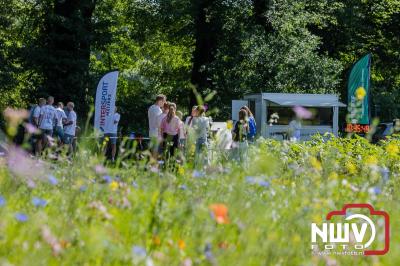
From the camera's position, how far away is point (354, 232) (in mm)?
5398

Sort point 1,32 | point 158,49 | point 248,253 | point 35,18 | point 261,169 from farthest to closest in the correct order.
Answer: point 158,49
point 1,32
point 35,18
point 261,169
point 248,253

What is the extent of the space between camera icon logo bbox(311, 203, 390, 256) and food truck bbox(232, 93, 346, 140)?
76.9 feet

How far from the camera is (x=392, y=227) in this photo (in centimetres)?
560

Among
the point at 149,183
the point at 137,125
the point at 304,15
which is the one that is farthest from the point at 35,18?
the point at 149,183

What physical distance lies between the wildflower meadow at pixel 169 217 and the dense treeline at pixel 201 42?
27296 millimetres

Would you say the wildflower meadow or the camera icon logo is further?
the camera icon logo

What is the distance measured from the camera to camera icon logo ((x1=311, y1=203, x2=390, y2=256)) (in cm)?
504

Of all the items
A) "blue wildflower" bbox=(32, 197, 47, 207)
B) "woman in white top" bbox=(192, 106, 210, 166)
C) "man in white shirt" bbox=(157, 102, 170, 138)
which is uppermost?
"man in white shirt" bbox=(157, 102, 170, 138)

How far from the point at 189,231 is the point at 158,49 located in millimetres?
38400

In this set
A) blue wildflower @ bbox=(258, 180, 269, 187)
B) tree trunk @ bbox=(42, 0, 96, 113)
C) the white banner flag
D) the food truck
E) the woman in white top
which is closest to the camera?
blue wildflower @ bbox=(258, 180, 269, 187)

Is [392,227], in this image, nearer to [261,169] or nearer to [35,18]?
[261,169]

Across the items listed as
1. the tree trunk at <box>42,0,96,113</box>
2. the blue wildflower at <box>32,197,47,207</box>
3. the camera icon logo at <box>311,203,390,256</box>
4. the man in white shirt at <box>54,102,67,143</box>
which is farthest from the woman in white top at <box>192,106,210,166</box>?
the tree trunk at <box>42,0,96,113</box>

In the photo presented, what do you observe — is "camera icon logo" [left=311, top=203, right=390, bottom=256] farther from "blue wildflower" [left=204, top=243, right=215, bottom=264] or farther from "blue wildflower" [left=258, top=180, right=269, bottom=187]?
"blue wildflower" [left=204, top=243, right=215, bottom=264]

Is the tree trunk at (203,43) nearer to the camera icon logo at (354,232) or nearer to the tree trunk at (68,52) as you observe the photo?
the tree trunk at (68,52)
